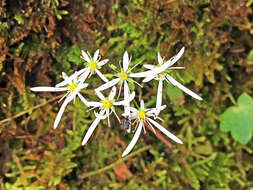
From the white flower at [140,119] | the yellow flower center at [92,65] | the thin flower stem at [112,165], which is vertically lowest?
the thin flower stem at [112,165]

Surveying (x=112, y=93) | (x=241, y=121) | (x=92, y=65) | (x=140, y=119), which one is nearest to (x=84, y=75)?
(x=92, y=65)

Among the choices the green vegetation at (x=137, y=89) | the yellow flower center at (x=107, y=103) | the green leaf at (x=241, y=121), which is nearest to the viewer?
the yellow flower center at (x=107, y=103)

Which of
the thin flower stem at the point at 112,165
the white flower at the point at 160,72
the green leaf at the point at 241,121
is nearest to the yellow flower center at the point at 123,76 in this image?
the white flower at the point at 160,72

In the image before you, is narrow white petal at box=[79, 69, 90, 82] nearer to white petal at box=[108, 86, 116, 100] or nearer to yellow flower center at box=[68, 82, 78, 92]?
yellow flower center at box=[68, 82, 78, 92]

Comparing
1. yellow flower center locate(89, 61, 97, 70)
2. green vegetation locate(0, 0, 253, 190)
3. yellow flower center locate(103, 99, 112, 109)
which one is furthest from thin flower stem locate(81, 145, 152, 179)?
yellow flower center locate(89, 61, 97, 70)

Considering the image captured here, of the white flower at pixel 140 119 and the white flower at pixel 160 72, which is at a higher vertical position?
the white flower at pixel 160 72

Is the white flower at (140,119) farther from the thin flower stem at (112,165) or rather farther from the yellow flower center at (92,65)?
the thin flower stem at (112,165)

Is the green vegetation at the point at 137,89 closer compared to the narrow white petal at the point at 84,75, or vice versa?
the narrow white petal at the point at 84,75

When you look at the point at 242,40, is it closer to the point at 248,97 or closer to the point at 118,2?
the point at 248,97
